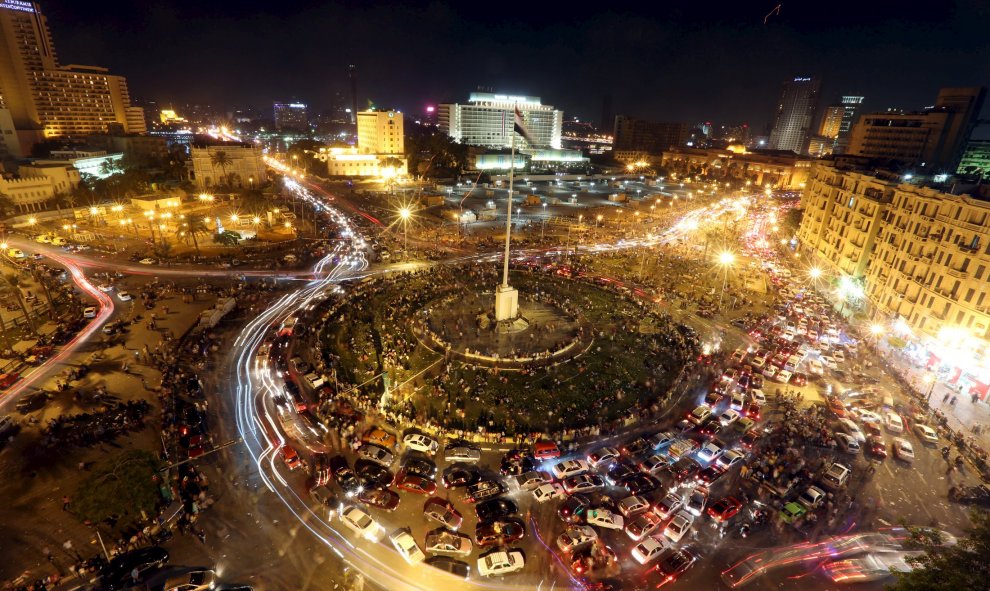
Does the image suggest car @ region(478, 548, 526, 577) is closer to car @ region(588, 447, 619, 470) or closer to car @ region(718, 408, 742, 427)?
car @ region(588, 447, 619, 470)

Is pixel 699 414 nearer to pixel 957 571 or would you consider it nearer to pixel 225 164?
pixel 957 571

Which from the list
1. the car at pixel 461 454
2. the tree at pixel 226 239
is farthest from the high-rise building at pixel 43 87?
the car at pixel 461 454

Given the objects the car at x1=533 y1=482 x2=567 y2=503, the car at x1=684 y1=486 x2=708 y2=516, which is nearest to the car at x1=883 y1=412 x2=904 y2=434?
the car at x1=684 y1=486 x2=708 y2=516

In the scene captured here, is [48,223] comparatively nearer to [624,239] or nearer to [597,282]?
[597,282]

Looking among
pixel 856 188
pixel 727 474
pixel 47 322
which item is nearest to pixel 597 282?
pixel 727 474

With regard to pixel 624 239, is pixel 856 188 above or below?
above

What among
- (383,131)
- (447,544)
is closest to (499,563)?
(447,544)
